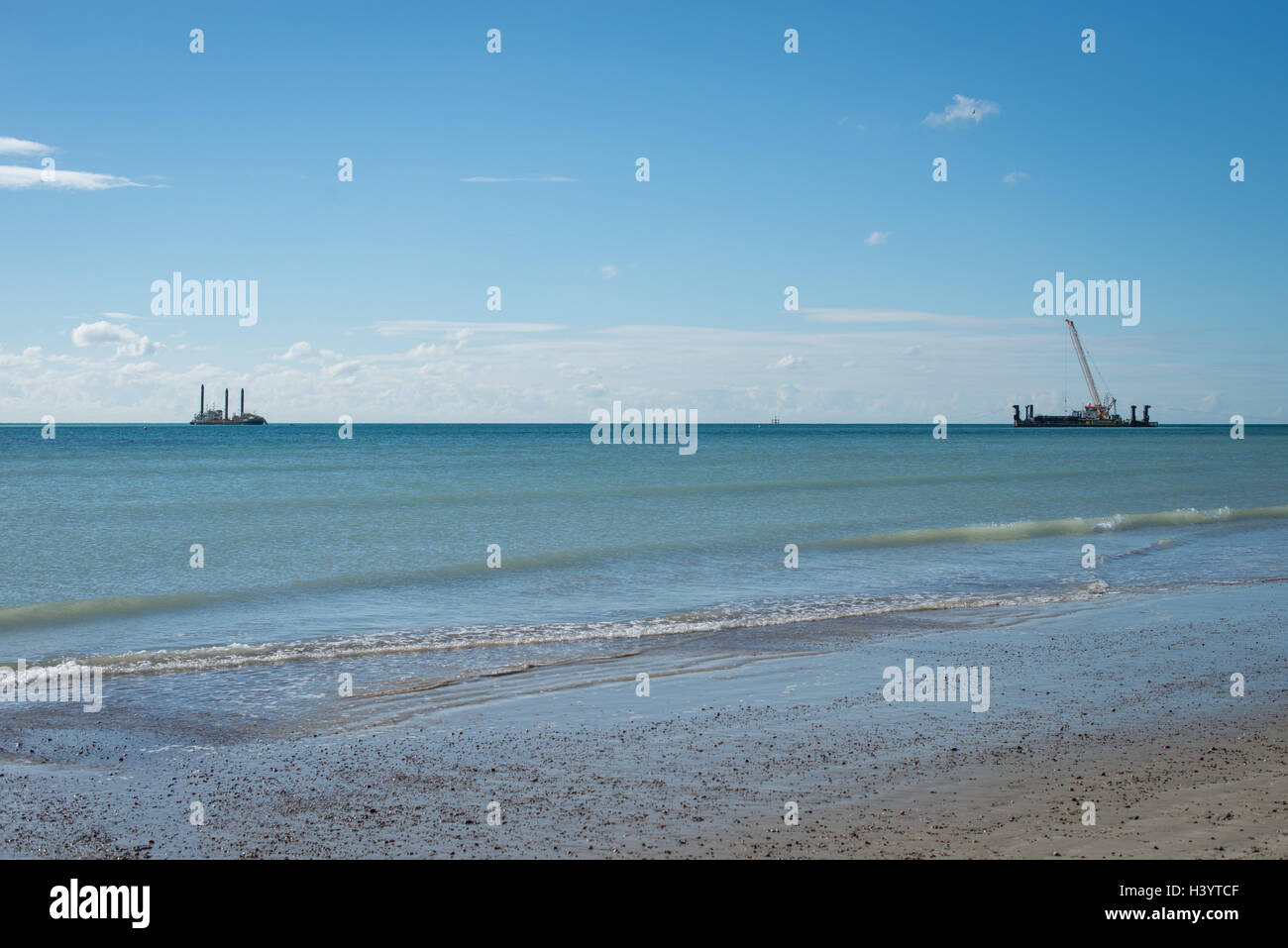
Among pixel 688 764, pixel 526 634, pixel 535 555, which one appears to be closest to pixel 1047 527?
pixel 535 555

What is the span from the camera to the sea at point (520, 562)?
12.6 metres

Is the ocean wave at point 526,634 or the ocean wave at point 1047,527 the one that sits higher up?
the ocean wave at point 1047,527

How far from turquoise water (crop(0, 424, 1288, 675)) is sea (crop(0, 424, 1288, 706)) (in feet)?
0.31

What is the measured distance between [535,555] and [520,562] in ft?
3.36

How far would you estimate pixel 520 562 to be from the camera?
20141 mm

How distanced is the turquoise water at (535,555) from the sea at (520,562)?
94 mm

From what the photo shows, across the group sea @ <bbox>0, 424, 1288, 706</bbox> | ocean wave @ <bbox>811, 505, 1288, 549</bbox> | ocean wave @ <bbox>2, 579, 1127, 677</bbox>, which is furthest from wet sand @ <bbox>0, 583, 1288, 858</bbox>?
ocean wave @ <bbox>811, 505, 1288, 549</bbox>

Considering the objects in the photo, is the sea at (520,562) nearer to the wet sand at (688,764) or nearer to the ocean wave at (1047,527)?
the ocean wave at (1047,527)

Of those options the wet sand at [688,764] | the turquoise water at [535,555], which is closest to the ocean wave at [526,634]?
the turquoise water at [535,555]

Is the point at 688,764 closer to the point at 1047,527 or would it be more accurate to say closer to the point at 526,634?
the point at 526,634

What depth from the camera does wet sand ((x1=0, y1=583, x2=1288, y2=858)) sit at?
18.5 feet

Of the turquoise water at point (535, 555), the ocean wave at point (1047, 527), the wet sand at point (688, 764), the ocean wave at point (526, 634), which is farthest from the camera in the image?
the ocean wave at point (1047, 527)

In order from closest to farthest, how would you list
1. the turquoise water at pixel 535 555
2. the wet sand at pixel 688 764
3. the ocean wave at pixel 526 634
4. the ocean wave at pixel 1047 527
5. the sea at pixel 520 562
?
the wet sand at pixel 688 764, the ocean wave at pixel 526 634, the sea at pixel 520 562, the turquoise water at pixel 535 555, the ocean wave at pixel 1047 527
